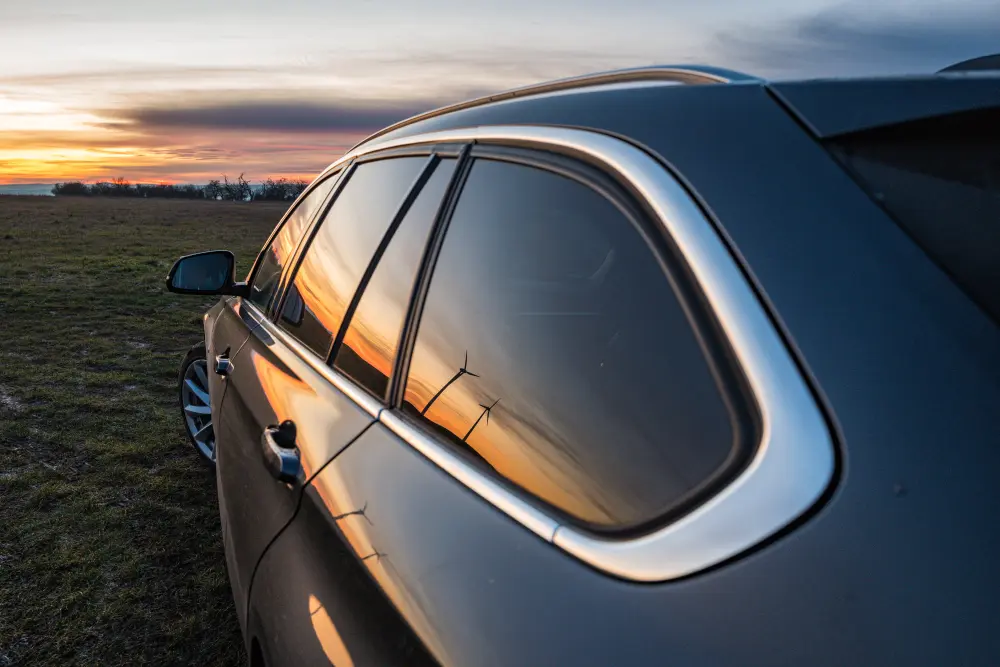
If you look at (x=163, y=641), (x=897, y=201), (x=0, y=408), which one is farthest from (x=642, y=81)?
(x=0, y=408)

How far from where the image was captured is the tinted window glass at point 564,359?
0.97m

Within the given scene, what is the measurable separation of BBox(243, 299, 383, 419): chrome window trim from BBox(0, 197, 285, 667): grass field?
4.10ft

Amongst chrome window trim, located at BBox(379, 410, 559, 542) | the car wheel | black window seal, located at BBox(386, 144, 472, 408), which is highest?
black window seal, located at BBox(386, 144, 472, 408)

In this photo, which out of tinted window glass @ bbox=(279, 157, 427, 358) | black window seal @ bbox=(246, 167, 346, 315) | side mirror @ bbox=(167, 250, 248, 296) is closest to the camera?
tinted window glass @ bbox=(279, 157, 427, 358)

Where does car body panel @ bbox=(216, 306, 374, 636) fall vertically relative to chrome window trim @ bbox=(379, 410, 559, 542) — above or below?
below

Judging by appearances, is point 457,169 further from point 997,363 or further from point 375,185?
point 997,363

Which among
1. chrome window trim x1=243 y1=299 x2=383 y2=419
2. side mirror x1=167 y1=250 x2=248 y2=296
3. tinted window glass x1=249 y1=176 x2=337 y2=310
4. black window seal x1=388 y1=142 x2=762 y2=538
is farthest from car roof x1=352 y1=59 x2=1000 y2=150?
side mirror x1=167 y1=250 x2=248 y2=296

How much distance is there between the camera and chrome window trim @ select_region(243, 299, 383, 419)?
163 cm

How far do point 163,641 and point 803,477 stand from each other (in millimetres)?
2820

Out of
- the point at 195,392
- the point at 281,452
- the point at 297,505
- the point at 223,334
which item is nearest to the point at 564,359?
the point at 297,505

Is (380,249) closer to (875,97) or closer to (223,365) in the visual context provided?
(875,97)

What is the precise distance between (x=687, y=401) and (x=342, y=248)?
1.52 metres

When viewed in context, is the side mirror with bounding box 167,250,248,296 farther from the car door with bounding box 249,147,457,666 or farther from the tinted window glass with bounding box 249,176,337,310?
the car door with bounding box 249,147,457,666

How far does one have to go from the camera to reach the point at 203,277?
11.0 ft
